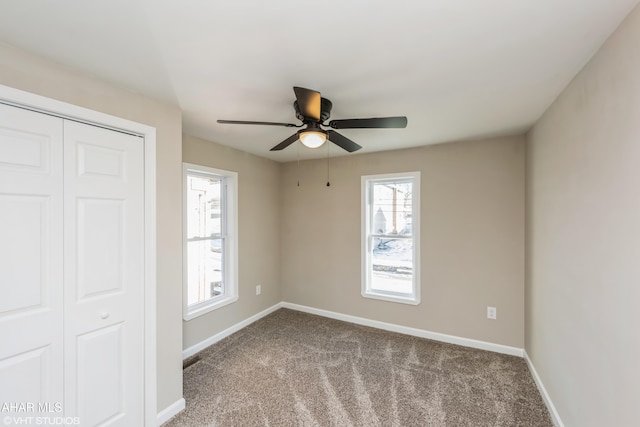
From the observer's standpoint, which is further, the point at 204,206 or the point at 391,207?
the point at 391,207

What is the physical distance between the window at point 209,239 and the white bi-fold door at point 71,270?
1.04m

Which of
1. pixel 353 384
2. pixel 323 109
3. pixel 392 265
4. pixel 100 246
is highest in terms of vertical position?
pixel 323 109

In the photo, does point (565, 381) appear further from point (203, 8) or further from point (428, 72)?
point (203, 8)

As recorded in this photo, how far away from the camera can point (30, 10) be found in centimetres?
111

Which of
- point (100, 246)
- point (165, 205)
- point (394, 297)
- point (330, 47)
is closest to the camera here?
point (330, 47)

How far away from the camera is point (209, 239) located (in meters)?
3.23

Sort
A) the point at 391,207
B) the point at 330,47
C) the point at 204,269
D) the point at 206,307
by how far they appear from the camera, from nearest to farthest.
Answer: the point at 330,47 < the point at 206,307 < the point at 204,269 < the point at 391,207

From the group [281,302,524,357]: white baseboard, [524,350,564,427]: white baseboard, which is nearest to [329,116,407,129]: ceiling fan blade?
[524,350,564,427]: white baseboard

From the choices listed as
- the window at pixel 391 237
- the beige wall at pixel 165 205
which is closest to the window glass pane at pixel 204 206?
the beige wall at pixel 165 205

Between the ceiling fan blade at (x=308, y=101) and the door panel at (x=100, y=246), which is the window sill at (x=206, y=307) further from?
the ceiling fan blade at (x=308, y=101)

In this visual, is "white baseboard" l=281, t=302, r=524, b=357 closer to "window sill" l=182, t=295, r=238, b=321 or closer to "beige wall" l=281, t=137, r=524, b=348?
"beige wall" l=281, t=137, r=524, b=348

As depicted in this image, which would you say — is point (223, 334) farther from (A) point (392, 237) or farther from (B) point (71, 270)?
(A) point (392, 237)

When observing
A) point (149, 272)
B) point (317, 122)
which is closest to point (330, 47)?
point (317, 122)

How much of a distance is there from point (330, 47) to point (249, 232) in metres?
2.76
